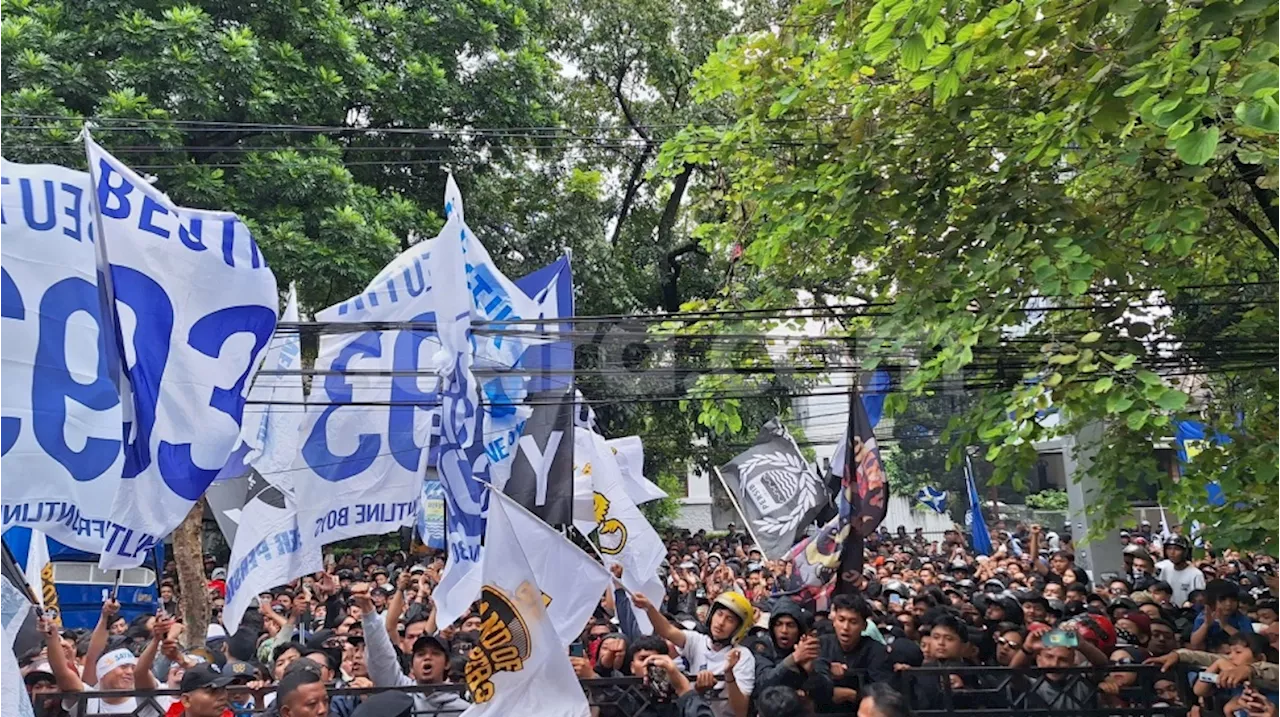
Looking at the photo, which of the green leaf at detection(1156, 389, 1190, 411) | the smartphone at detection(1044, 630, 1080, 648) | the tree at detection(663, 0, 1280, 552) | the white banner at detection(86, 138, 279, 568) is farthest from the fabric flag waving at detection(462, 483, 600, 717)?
the green leaf at detection(1156, 389, 1190, 411)

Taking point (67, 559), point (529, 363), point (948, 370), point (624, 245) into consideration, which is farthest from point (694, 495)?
point (948, 370)

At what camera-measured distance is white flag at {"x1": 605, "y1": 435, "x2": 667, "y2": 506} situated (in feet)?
36.9

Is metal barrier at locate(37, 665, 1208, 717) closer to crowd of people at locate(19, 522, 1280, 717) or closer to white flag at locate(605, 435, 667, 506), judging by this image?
crowd of people at locate(19, 522, 1280, 717)

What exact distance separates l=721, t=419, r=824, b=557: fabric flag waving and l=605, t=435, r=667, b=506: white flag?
83 centimetres

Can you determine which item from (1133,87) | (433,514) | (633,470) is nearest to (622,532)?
(633,470)

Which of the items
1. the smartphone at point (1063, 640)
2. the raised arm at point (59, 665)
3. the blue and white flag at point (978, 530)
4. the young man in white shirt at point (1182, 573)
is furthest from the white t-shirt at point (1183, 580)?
the raised arm at point (59, 665)

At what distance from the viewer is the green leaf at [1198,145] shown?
4.53 m

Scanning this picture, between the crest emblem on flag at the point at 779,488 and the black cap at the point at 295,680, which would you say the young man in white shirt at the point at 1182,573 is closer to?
the crest emblem on flag at the point at 779,488

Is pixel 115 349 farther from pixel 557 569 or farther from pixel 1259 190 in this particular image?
pixel 1259 190

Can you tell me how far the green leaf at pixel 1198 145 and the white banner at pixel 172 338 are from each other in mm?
4438

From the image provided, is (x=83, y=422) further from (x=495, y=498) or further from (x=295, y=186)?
(x=295, y=186)

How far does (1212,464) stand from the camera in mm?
7473

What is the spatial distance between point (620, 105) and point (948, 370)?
14914mm

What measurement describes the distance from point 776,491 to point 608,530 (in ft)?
6.61
